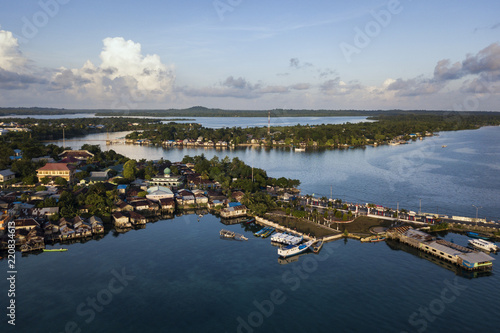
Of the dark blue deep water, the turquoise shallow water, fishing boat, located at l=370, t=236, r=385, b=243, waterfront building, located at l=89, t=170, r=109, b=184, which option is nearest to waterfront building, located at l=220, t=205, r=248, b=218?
the dark blue deep water

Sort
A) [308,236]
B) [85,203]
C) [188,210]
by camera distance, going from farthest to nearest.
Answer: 1. [188,210]
2. [85,203]
3. [308,236]

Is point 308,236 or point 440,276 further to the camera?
point 308,236

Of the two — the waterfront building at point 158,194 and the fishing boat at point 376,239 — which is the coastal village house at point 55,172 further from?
the fishing boat at point 376,239

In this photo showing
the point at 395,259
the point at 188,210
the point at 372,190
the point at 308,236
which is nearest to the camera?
the point at 395,259

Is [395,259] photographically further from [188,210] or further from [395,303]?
[188,210]

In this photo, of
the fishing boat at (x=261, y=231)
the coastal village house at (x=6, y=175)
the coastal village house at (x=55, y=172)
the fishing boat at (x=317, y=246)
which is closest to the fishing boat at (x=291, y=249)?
the fishing boat at (x=317, y=246)

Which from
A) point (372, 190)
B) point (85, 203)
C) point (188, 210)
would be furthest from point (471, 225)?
point (85, 203)
